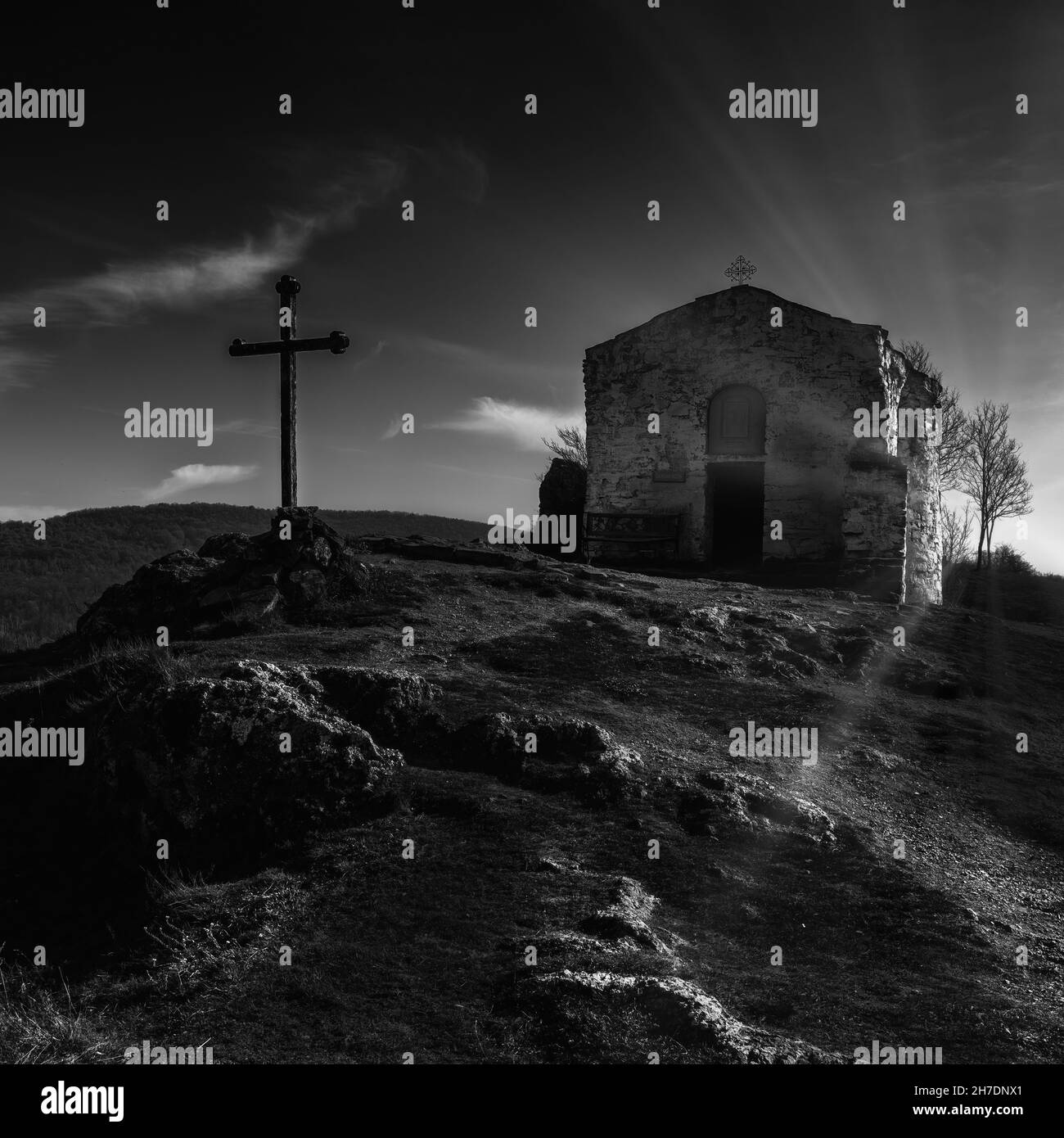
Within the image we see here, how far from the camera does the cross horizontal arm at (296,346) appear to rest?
44.9ft

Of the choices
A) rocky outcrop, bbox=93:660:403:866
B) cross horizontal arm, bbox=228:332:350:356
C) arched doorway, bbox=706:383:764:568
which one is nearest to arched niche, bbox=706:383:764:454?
arched doorway, bbox=706:383:764:568

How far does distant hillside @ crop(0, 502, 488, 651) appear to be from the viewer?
26.5 m

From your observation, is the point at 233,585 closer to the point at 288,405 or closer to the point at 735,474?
the point at 288,405

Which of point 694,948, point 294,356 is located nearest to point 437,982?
point 694,948

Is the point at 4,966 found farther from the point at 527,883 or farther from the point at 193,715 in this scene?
the point at 527,883

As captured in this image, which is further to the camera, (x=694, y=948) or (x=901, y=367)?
(x=901, y=367)

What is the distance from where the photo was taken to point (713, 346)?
19328 mm

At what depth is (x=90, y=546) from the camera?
113 ft

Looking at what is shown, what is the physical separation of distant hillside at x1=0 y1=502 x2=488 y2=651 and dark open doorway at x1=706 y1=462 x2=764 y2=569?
30.1 feet

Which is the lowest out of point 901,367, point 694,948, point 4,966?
point 4,966

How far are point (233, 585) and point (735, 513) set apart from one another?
13402mm

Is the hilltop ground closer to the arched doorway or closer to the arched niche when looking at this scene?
the arched doorway

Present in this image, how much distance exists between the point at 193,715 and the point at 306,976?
10.0 ft

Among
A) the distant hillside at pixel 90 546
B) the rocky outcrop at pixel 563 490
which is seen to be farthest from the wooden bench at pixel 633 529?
the distant hillside at pixel 90 546
